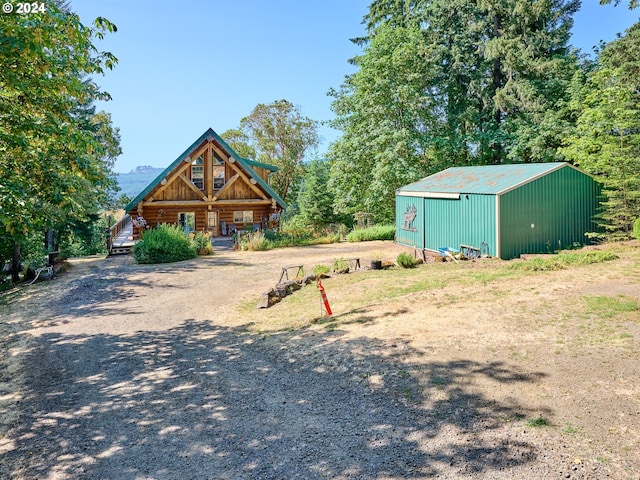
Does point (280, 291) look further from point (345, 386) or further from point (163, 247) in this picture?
point (163, 247)

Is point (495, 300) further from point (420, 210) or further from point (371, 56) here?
point (371, 56)

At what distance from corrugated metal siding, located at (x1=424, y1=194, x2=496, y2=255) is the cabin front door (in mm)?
14932

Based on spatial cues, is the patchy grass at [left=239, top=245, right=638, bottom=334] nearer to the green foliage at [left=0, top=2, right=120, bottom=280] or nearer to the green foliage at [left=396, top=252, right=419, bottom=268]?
the green foliage at [left=396, top=252, right=419, bottom=268]

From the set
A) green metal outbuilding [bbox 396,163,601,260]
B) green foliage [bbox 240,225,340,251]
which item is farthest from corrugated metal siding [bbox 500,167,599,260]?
green foliage [bbox 240,225,340,251]

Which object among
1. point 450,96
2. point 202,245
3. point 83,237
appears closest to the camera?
point 202,245

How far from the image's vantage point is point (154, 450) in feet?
18.9

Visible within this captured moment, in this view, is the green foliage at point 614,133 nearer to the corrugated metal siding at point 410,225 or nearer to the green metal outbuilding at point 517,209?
the green metal outbuilding at point 517,209

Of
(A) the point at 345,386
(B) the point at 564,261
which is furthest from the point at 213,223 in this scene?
(A) the point at 345,386

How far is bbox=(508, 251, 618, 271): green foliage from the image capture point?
47.2ft

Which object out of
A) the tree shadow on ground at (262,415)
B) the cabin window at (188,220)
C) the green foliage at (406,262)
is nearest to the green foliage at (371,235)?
the cabin window at (188,220)

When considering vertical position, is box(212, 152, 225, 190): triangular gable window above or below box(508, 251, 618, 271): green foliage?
above

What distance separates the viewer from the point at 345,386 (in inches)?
289

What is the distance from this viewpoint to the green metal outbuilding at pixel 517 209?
18.0 meters

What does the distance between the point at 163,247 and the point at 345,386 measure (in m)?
16.1
